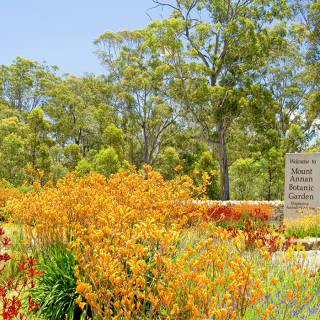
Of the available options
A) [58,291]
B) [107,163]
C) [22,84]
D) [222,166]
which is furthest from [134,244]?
[22,84]

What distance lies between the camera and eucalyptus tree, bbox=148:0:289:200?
15320mm

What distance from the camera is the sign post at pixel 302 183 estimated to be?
8.66m

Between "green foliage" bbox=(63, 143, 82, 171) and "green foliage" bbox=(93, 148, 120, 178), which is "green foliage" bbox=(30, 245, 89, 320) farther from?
"green foliage" bbox=(63, 143, 82, 171)

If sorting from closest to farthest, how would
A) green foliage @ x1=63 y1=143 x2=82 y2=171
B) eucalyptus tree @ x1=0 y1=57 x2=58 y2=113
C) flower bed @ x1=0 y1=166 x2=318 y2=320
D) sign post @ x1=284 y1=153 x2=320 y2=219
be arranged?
flower bed @ x1=0 y1=166 x2=318 y2=320 → sign post @ x1=284 y1=153 x2=320 y2=219 → green foliage @ x1=63 y1=143 x2=82 y2=171 → eucalyptus tree @ x1=0 y1=57 x2=58 y2=113

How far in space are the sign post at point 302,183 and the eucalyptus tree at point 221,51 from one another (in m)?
6.94

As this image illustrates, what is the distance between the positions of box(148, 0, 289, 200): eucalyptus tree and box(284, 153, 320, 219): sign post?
694 centimetres

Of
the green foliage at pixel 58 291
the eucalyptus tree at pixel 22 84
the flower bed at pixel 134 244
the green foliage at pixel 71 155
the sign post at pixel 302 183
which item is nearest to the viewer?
the flower bed at pixel 134 244

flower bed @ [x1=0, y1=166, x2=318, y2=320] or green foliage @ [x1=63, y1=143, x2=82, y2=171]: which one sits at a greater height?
green foliage @ [x1=63, y1=143, x2=82, y2=171]

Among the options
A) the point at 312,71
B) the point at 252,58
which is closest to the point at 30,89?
the point at 252,58

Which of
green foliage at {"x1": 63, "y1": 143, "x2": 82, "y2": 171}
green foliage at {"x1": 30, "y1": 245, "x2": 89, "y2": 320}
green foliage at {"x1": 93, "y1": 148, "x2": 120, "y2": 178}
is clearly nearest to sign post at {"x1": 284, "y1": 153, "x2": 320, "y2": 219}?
green foliage at {"x1": 30, "y1": 245, "x2": 89, "y2": 320}

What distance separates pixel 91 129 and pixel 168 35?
1358 centimetres

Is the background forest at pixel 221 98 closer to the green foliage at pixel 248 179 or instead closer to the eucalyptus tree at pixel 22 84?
the green foliage at pixel 248 179

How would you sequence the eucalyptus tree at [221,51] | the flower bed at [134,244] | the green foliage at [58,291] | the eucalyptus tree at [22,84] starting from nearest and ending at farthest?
the flower bed at [134,244]
the green foliage at [58,291]
the eucalyptus tree at [221,51]
the eucalyptus tree at [22,84]

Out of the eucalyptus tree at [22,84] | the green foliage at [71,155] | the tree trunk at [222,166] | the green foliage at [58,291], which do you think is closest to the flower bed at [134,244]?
the green foliage at [58,291]
